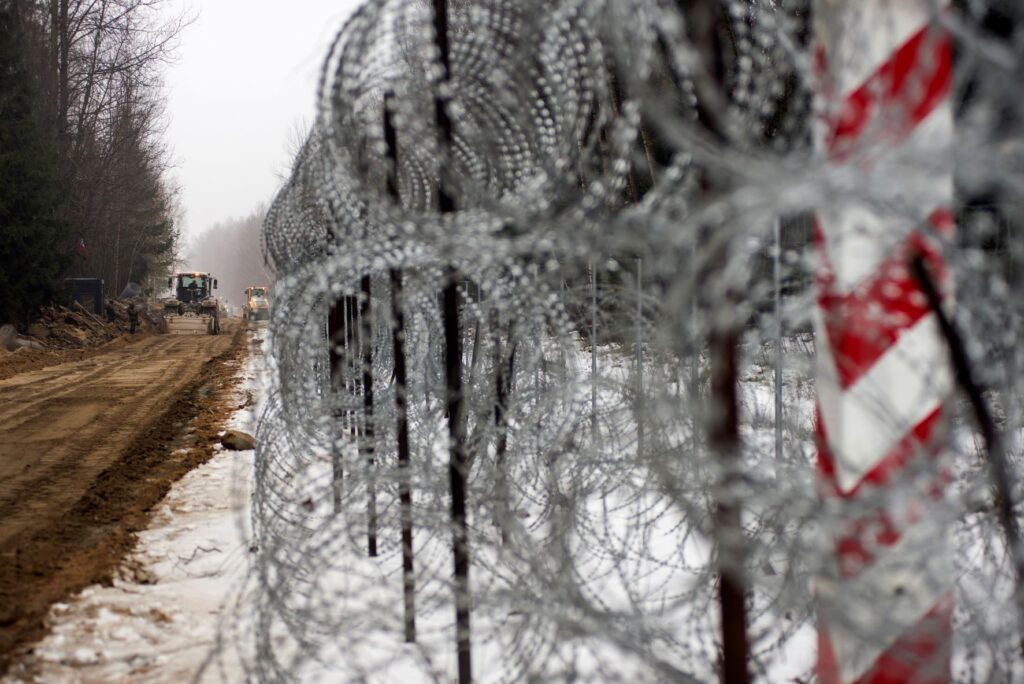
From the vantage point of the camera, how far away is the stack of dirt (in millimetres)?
27156

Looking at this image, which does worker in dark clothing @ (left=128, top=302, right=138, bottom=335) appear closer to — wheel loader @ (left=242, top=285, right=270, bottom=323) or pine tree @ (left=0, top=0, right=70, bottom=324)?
pine tree @ (left=0, top=0, right=70, bottom=324)

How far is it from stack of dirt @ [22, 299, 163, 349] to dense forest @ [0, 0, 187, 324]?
0.80 metres

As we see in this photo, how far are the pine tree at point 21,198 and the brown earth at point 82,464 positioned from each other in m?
8.21

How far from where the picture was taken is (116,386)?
53.3 feet

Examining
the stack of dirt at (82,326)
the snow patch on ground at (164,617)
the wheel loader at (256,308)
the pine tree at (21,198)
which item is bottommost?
the snow patch on ground at (164,617)

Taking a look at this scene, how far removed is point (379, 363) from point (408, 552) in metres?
6.54

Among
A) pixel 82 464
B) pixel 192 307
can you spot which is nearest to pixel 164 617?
pixel 82 464

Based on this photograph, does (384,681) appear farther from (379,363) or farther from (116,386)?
(116,386)

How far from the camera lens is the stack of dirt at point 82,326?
2716 cm

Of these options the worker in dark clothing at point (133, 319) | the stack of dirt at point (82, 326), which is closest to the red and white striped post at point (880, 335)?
the stack of dirt at point (82, 326)

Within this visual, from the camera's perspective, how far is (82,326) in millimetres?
30141

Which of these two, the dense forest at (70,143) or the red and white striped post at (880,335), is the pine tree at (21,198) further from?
Result: the red and white striped post at (880,335)

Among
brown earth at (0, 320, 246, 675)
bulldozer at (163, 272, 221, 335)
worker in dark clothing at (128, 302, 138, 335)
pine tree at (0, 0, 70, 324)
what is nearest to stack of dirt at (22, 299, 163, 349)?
worker in dark clothing at (128, 302, 138, 335)

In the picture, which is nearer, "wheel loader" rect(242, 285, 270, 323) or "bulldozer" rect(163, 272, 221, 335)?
"bulldozer" rect(163, 272, 221, 335)
